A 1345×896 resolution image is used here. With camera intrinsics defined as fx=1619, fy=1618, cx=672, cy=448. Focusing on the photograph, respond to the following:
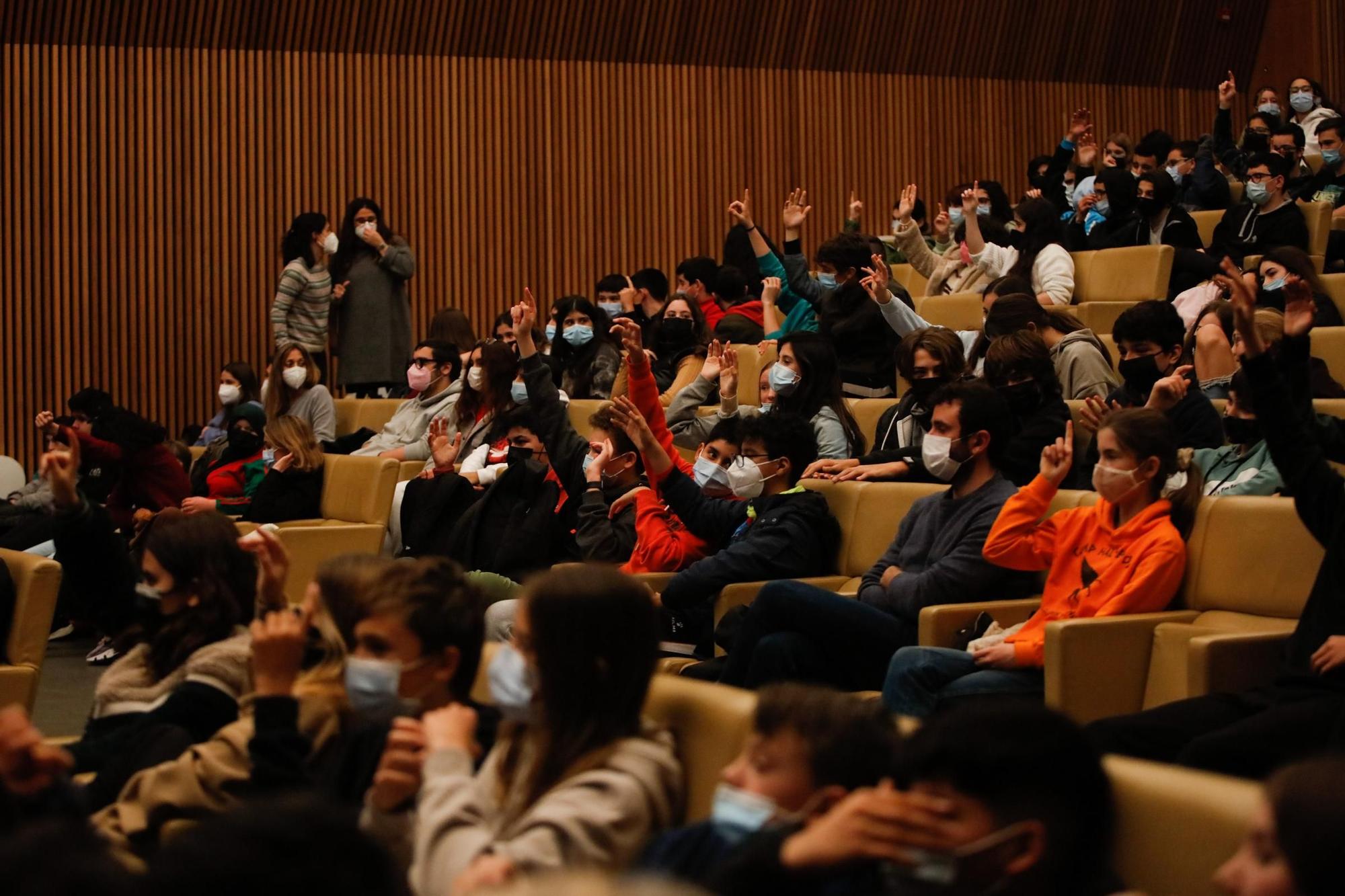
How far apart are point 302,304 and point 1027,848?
311 inches

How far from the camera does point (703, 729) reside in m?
2.30

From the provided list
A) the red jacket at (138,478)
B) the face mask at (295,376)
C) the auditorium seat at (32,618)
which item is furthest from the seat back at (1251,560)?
the face mask at (295,376)

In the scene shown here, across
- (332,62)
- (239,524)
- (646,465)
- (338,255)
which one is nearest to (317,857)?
(646,465)

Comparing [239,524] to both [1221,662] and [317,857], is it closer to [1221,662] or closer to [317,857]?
[1221,662]

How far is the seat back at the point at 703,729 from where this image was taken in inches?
88.0

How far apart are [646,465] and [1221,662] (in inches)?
77.1

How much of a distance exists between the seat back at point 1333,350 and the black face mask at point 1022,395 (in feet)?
5.04

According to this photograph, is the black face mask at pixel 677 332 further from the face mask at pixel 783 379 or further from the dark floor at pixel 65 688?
the dark floor at pixel 65 688

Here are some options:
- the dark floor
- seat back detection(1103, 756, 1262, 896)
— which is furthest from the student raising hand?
the dark floor

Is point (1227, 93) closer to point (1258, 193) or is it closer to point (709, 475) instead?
point (1258, 193)

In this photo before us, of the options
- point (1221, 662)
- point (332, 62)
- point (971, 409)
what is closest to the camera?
point (1221, 662)

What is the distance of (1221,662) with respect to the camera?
3.21 m

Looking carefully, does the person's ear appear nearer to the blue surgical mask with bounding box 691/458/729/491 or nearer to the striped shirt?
the blue surgical mask with bounding box 691/458/729/491

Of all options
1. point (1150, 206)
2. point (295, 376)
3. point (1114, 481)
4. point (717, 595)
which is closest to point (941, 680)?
point (1114, 481)
